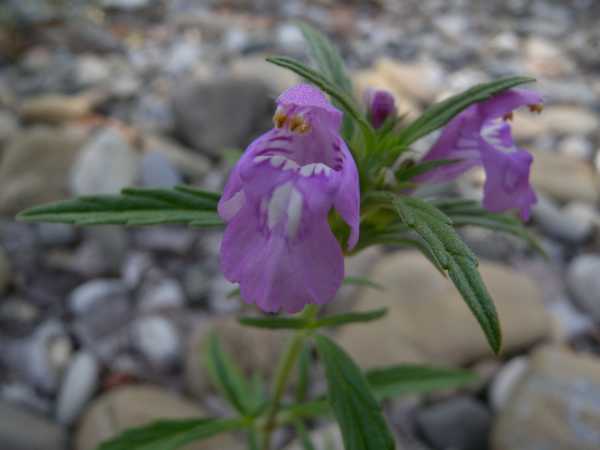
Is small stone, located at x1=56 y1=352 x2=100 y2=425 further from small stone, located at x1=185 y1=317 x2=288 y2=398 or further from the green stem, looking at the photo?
the green stem

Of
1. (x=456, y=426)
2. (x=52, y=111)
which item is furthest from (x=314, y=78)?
(x=52, y=111)

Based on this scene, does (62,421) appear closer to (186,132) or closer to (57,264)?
(57,264)

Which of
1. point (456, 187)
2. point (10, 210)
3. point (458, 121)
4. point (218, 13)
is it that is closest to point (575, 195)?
point (456, 187)

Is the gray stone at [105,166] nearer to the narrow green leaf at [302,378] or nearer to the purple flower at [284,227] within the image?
the narrow green leaf at [302,378]

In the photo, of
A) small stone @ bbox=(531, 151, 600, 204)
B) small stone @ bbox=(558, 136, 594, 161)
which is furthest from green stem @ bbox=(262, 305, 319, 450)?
small stone @ bbox=(558, 136, 594, 161)

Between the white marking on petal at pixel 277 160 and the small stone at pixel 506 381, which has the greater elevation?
the white marking on petal at pixel 277 160

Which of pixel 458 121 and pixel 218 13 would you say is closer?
pixel 458 121

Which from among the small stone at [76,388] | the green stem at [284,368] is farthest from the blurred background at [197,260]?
the green stem at [284,368]
